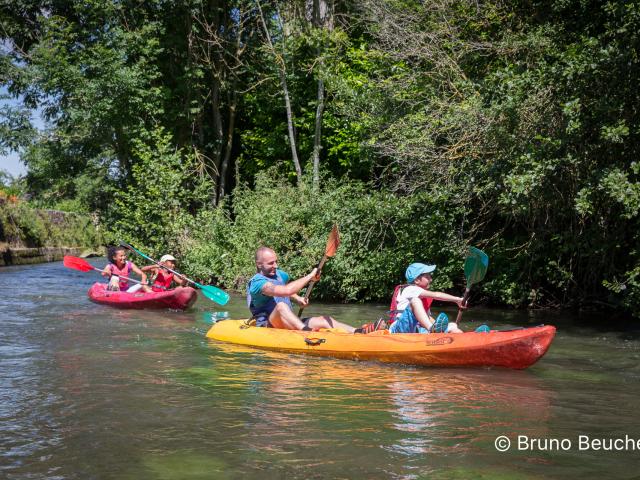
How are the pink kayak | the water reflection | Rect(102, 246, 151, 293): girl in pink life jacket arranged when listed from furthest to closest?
Rect(102, 246, 151, 293): girl in pink life jacket → the pink kayak → the water reflection

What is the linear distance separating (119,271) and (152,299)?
1966 mm

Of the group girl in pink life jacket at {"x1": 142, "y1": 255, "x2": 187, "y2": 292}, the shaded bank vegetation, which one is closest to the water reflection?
the shaded bank vegetation

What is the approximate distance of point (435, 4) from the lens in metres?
13.0

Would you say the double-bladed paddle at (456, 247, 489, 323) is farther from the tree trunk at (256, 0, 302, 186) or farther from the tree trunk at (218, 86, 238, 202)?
the tree trunk at (218, 86, 238, 202)

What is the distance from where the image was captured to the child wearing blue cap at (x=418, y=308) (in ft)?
25.8

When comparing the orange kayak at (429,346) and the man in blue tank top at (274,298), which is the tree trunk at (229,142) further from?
the orange kayak at (429,346)

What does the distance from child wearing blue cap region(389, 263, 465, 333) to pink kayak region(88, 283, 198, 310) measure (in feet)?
17.6

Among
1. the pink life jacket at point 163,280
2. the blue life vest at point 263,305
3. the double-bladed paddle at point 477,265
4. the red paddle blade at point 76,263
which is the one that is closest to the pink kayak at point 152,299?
the pink life jacket at point 163,280

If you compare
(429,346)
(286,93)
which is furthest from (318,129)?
(429,346)

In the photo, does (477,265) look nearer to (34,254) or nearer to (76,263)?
(76,263)

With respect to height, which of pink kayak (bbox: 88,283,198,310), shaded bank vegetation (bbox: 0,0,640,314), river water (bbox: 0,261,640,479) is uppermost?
shaded bank vegetation (bbox: 0,0,640,314)

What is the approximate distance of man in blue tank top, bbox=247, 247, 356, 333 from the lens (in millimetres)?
8367

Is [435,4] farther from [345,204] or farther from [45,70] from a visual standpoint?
[45,70]

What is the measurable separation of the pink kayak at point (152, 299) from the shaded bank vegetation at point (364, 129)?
2.85 meters
